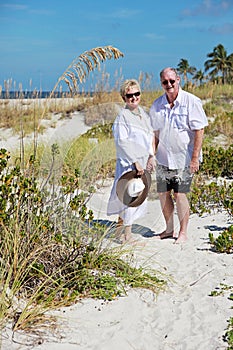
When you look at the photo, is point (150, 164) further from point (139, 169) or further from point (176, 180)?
point (176, 180)

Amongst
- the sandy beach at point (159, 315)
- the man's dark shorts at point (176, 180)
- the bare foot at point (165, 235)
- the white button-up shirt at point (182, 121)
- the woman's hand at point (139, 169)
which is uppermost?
the white button-up shirt at point (182, 121)

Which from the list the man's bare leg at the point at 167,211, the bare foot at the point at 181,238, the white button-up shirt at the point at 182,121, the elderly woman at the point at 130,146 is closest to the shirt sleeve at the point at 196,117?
the white button-up shirt at the point at 182,121

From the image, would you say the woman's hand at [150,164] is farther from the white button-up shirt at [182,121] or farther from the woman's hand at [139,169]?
the white button-up shirt at [182,121]

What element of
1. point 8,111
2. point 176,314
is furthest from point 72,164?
point 8,111

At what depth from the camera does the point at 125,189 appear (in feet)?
15.7

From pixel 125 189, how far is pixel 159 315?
4.41 ft

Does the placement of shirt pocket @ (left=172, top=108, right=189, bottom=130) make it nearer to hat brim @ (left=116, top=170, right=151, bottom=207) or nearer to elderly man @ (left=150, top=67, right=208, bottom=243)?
elderly man @ (left=150, top=67, right=208, bottom=243)

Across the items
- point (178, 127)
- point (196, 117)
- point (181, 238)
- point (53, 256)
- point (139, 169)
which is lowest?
point (181, 238)

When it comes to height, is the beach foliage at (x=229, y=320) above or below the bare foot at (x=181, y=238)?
below

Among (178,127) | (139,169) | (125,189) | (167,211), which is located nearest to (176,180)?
(167,211)

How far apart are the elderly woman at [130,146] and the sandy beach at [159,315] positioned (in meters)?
0.22

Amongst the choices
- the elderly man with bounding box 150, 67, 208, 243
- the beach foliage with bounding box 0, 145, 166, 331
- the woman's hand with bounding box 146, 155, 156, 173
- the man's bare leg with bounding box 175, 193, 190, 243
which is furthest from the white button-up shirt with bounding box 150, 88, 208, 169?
the beach foliage with bounding box 0, 145, 166, 331

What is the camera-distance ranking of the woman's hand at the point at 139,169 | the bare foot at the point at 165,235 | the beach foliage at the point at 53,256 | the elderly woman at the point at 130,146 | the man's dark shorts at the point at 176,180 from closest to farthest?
the beach foliage at the point at 53,256, the elderly woman at the point at 130,146, the woman's hand at the point at 139,169, the man's dark shorts at the point at 176,180, the bare foot at the point at 165,235

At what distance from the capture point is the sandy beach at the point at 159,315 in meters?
3.48
